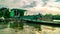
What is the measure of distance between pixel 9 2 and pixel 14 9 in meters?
0.34

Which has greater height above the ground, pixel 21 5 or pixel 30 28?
pixel 21 5

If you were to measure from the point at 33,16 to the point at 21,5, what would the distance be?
24.7 inches

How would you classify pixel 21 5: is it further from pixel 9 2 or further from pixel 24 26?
pixel 24 26

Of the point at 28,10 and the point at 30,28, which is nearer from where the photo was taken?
the point at 30,28

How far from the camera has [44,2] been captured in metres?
5.71

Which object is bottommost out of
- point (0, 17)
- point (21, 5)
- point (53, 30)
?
point (53, 30)

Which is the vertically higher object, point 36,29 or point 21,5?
point 21,5

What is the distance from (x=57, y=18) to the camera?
5629mm

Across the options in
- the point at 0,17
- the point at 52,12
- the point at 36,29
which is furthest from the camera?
the point at 52,12

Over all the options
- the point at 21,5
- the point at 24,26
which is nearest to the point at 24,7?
the point at 21,5

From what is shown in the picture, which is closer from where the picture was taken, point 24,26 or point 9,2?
point 24,26

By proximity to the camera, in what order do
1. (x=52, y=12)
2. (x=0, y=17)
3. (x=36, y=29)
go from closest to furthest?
(x=36, y=29) < (x=0, y=17) < (x=52, y=12)

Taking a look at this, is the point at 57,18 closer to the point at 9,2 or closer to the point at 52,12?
the point at 52,12

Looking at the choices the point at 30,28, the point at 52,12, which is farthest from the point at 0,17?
the point at 52,12
